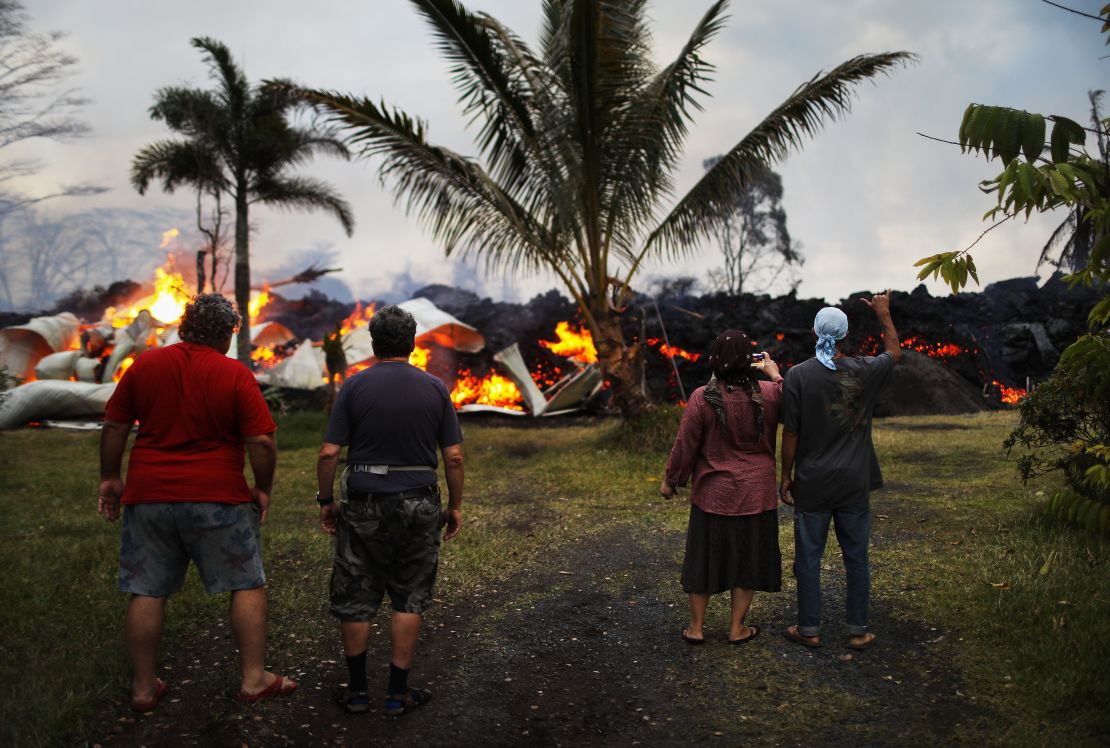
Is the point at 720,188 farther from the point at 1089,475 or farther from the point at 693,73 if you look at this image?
the point at 1089,475

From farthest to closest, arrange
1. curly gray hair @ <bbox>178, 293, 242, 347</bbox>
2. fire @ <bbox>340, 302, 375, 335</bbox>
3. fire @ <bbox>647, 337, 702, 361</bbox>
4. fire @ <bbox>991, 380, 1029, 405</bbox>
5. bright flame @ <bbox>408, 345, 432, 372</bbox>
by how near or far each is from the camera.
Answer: fire @ <bbox>340, 302, 375, 335</bbox>
fire @ <bbox>647, 337, 702, 361</bbox>
bright flame @ <bbox>408, 345, 432, 372</bbox>
fire @ <bbox>991, 380, 1029, 405</bbox>
curly gray hair @ <bbox>178, 293, 242, 347</bbox>

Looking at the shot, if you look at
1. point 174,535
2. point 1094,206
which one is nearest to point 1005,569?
point 1094,206

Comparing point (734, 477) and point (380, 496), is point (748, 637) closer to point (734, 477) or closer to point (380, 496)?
point (734, 477)

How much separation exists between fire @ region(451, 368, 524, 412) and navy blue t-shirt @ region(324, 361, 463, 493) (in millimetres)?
15001

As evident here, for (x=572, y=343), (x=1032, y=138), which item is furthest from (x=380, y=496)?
(x=572, y=343)

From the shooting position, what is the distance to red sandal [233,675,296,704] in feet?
12.7

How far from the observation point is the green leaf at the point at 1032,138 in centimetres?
333

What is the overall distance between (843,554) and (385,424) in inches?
98.3

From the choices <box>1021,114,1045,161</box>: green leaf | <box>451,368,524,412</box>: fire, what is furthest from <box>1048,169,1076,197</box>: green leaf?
<box>451,368,524,412</box>: fire

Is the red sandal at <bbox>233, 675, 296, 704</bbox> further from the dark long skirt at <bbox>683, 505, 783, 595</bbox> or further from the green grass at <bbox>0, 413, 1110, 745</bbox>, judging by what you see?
the dark long skirt at <bbox>683, 505, 783, 595</bbox>

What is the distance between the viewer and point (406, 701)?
12.6 feet

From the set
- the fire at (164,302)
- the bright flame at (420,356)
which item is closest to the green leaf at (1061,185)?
the bright flame at (420,356)

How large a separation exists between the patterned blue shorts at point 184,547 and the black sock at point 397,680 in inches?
28.6

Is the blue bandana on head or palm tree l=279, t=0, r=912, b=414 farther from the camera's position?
palm tree l=279, t=0, r=912, b=414
